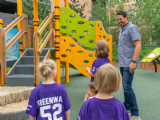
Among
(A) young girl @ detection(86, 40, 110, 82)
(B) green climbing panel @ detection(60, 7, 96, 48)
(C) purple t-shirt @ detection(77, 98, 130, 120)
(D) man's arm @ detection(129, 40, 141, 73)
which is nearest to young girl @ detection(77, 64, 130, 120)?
(C) purple t-shirt @ detection(77, 98, 130, 120)

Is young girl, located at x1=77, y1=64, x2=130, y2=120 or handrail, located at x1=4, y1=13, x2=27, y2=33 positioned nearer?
young girl, located at x1=77, y1=64, x2=130, y2=120

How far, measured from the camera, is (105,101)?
121 centimetres

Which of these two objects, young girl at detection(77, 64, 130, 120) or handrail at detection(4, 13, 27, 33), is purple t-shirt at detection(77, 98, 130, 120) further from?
handrail at detection(4, 13, 27, 33)

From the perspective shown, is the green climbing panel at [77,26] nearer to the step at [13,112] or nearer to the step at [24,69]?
the step at [24,69]

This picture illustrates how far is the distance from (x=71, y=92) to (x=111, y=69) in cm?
393

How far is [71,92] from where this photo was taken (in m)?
4.99

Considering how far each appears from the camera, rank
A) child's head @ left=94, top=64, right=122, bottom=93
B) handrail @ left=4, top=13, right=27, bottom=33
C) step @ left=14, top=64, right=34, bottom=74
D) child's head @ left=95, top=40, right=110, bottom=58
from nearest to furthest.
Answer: child's head @ left=94, top=64, right=122, bottom=93 < child's head @ left=95, top=40, right=110, bottom=58 < handrail @ left=4, top=13, right=27, bottom=33 < step @ left=14, top=64, right=34, bottom=74

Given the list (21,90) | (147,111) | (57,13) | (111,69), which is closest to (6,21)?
(57,13)

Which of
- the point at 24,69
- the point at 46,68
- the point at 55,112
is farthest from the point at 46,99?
the point at 24,69

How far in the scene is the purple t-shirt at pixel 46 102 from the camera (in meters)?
1.64

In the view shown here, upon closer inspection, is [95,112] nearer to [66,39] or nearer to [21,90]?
[21,90]

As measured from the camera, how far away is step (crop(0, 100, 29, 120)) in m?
2.66

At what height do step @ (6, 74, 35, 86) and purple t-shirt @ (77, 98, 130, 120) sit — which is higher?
purple t-shirt @ (77, 98, 130, 120)

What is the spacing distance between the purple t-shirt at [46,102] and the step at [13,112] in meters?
1.23
